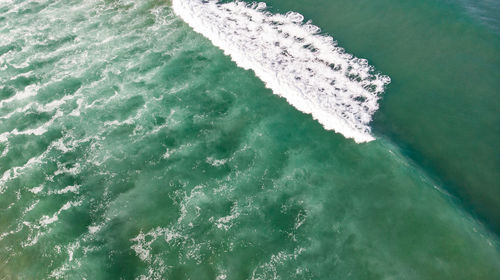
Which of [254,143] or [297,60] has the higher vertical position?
[297,60]

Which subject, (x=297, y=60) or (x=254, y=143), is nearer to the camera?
(x=254, y=143)

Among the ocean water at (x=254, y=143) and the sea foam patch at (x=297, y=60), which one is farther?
the sea foam patch at (x=297, y=60)

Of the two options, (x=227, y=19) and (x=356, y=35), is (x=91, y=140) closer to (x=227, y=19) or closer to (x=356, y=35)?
(x=227, y=19)

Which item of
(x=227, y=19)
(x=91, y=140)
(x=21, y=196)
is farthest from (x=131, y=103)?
(x=227, y=19)
